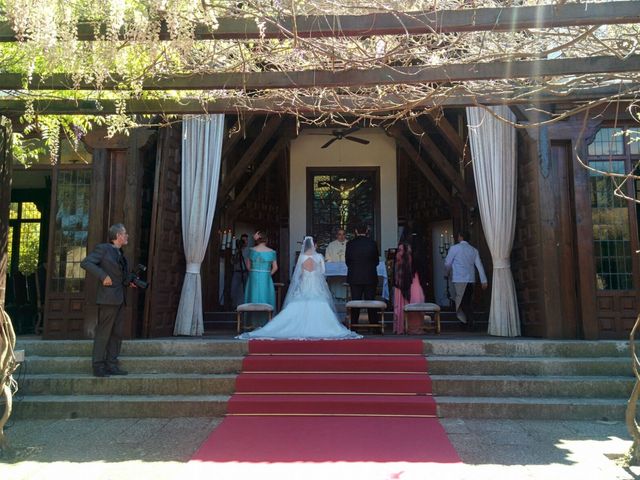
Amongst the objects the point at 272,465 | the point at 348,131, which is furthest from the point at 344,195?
the point at 272,465

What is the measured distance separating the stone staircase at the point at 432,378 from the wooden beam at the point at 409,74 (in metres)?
2.76

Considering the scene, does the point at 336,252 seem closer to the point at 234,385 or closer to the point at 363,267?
the point at 363,267

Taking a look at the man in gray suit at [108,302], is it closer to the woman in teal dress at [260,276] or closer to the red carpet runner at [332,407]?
the red carpet runner at [332,407]

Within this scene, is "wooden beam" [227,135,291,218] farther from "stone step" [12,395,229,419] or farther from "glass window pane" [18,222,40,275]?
"stone step" [12,395,229,419]

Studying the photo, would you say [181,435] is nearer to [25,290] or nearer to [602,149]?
[602,149]

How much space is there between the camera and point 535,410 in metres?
4.61

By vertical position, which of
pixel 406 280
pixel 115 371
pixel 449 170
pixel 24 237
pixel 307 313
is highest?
pixel 449 170

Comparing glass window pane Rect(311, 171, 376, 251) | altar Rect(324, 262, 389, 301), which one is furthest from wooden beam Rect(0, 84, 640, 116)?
glass window pane Rect(311, 171, 376, 251)

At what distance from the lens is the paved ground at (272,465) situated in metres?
3.33

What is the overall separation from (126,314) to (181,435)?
8.40ft

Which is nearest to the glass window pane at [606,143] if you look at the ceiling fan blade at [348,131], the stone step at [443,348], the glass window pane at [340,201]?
the stone step at [443,348]

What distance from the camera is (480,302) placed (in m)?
8.25

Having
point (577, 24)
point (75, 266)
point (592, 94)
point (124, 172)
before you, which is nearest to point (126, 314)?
point (75, 266)

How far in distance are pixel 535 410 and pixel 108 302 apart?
13.5 ft
